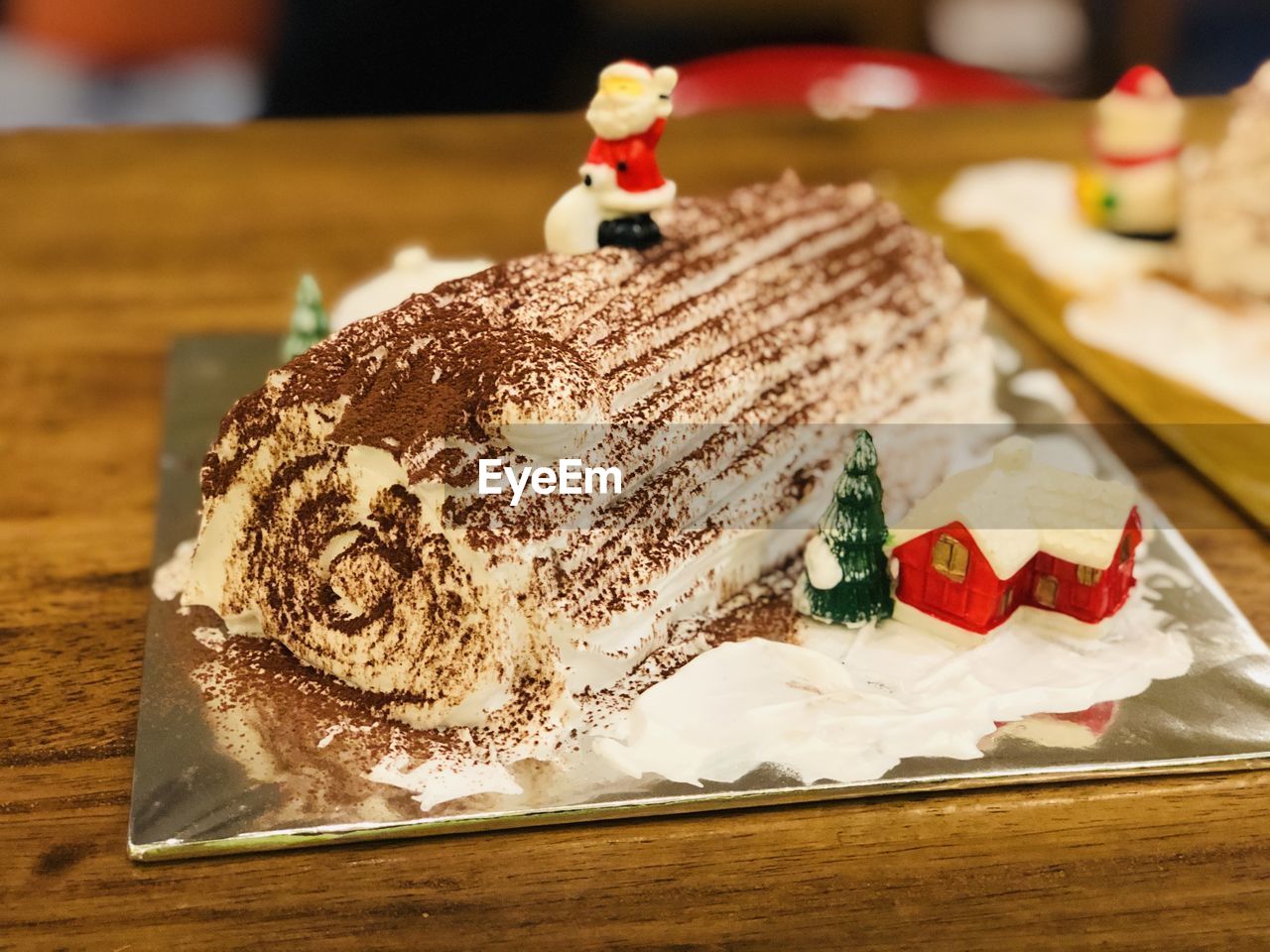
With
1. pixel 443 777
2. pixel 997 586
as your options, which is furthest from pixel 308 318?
pixel 997 586

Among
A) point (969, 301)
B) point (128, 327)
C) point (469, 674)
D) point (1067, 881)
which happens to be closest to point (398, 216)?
point (128, 327)

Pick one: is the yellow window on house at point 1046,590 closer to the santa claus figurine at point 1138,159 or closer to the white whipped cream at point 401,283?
the white whipped cream at point 401,283

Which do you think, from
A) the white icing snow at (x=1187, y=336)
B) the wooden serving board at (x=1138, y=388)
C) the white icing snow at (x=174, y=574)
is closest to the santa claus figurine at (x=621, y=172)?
the white icing snow at (x=174, y=574)

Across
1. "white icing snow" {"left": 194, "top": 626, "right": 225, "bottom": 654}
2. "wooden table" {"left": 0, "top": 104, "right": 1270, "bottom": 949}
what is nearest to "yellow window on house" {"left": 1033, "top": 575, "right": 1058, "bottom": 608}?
"wooden table" {"left": 0, "top": 104, "right": 1270, "bottom": 949}

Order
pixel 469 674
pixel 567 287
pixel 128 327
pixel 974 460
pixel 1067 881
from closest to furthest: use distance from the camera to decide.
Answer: pixel 1067 881 < pixel 469 674 < pixel 567 287 < pixel 974 460 < pixel 128 327

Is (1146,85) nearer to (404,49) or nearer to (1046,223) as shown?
(1046,223)

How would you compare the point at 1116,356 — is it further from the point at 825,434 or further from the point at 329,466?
the point at 329,466
